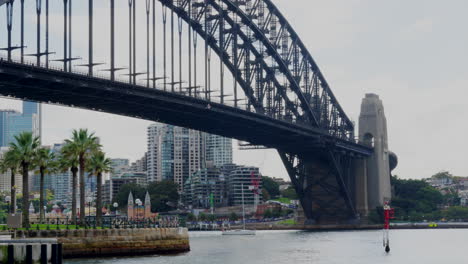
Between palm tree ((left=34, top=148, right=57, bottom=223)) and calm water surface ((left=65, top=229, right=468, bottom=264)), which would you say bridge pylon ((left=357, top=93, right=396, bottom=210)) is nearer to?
calm water surface ((left=65, top=229, right=468, bottom=264))

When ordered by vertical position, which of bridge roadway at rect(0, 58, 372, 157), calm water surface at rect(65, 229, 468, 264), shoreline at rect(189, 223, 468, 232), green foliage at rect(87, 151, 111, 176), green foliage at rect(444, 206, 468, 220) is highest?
bridge roadway at rect(0, 58, 372, 157)

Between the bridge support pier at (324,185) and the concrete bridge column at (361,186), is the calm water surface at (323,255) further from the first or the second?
the concrete bridge column at (361,186)

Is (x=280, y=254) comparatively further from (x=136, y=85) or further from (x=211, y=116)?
(x=211, y=116)

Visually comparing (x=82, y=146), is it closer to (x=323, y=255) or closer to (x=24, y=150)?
(x=24, y=150)

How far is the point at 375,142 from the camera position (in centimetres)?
15775

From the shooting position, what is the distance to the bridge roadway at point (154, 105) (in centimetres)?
7369

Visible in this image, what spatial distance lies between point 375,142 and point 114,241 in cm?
9627

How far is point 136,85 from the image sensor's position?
3312 inches

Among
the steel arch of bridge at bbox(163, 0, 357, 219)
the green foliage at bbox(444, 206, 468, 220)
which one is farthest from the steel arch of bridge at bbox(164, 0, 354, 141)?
the green foliage at bbox(444, 206, 468, 220)

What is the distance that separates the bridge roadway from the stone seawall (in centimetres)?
1347

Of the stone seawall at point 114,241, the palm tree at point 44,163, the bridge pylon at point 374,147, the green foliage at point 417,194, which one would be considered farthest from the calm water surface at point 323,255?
the green foliage at point 417,194

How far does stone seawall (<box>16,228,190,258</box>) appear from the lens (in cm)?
6328

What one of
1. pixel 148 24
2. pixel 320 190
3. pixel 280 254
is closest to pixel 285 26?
pixel 320 190

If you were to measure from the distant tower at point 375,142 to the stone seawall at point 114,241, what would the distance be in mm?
84081
